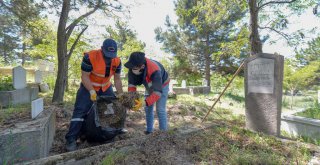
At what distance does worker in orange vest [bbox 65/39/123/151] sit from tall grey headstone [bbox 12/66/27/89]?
5324 mm

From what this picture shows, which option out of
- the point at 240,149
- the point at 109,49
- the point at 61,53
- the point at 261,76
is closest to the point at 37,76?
the point at 61,53

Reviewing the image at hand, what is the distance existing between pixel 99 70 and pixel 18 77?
18.5ft

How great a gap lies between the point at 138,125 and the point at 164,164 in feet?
8.46

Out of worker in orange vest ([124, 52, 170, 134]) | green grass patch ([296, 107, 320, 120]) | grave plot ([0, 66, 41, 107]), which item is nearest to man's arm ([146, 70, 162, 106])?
worker in orange vest ([124, 52, 170, 134])

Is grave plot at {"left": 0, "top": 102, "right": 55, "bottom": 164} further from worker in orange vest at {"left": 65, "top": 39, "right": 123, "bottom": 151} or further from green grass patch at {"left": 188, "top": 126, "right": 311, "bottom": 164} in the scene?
green grass patch at {"left": 188, "top": 126, "right": 311, "bottom": 164}

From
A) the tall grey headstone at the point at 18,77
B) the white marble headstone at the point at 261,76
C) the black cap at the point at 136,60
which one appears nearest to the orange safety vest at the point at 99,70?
the black cap at the point at 136,60

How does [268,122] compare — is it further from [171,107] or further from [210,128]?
[171,107]

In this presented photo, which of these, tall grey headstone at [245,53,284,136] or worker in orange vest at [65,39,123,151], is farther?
tall grey headstone at [245,53,284,136]

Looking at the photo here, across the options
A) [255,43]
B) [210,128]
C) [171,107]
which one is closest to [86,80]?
[210,128]

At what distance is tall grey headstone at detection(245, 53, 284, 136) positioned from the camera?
384 centimetres

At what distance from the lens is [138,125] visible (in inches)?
180

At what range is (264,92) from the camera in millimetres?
4012

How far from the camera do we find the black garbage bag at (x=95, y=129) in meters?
2.88

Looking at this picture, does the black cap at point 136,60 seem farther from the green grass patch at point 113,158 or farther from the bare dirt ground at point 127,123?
the green grass patch at point 113,158
